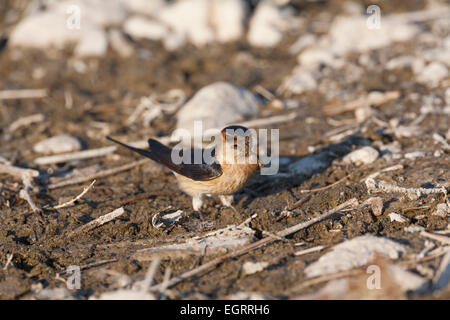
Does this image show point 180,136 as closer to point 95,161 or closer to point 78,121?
point 95,161

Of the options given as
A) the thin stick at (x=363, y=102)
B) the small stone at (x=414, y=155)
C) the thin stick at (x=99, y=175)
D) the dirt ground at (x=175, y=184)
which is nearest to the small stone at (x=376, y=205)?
the dirt ground at (x=175, y=184)

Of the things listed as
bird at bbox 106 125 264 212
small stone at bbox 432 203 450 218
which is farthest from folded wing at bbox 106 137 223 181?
small stone at bbox 432 203 450 218

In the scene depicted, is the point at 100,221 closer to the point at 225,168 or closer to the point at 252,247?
the point at 225,168

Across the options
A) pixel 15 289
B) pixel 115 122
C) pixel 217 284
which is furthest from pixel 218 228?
pixel 115 122

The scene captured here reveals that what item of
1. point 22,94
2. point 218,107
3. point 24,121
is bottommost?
point 24,121

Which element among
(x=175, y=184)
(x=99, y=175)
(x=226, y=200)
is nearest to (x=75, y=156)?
(x=99, y=175)
